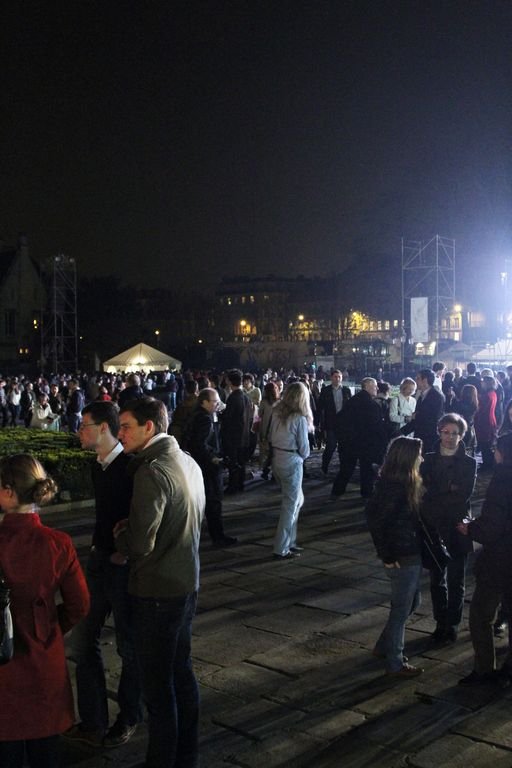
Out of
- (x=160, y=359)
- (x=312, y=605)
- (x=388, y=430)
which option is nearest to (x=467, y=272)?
(x=160, y=359)

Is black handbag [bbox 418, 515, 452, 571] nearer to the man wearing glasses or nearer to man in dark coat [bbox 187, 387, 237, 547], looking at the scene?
the man wearing glasses

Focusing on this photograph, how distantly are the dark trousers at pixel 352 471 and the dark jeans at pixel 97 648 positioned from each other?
22.2 ft

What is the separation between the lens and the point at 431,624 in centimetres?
576

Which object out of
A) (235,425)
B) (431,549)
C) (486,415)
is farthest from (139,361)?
(431,549)

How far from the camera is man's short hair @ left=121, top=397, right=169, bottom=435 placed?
12.5 feet

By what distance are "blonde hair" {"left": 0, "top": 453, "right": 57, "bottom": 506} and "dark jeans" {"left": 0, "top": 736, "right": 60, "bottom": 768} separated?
887 millimetres

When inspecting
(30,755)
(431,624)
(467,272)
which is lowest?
(431,624)

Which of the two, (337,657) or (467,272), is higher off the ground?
(467,272)

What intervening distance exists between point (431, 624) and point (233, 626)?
145 centimetres

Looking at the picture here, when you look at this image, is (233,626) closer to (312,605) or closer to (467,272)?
(312,605)

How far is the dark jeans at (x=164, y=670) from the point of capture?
340 cm

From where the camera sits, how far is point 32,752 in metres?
2.96

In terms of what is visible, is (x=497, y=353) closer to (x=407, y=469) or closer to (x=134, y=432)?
(x=407, y=469)

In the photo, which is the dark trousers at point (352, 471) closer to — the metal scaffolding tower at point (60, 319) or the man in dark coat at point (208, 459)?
the man in dark coat at point (208, 459)
